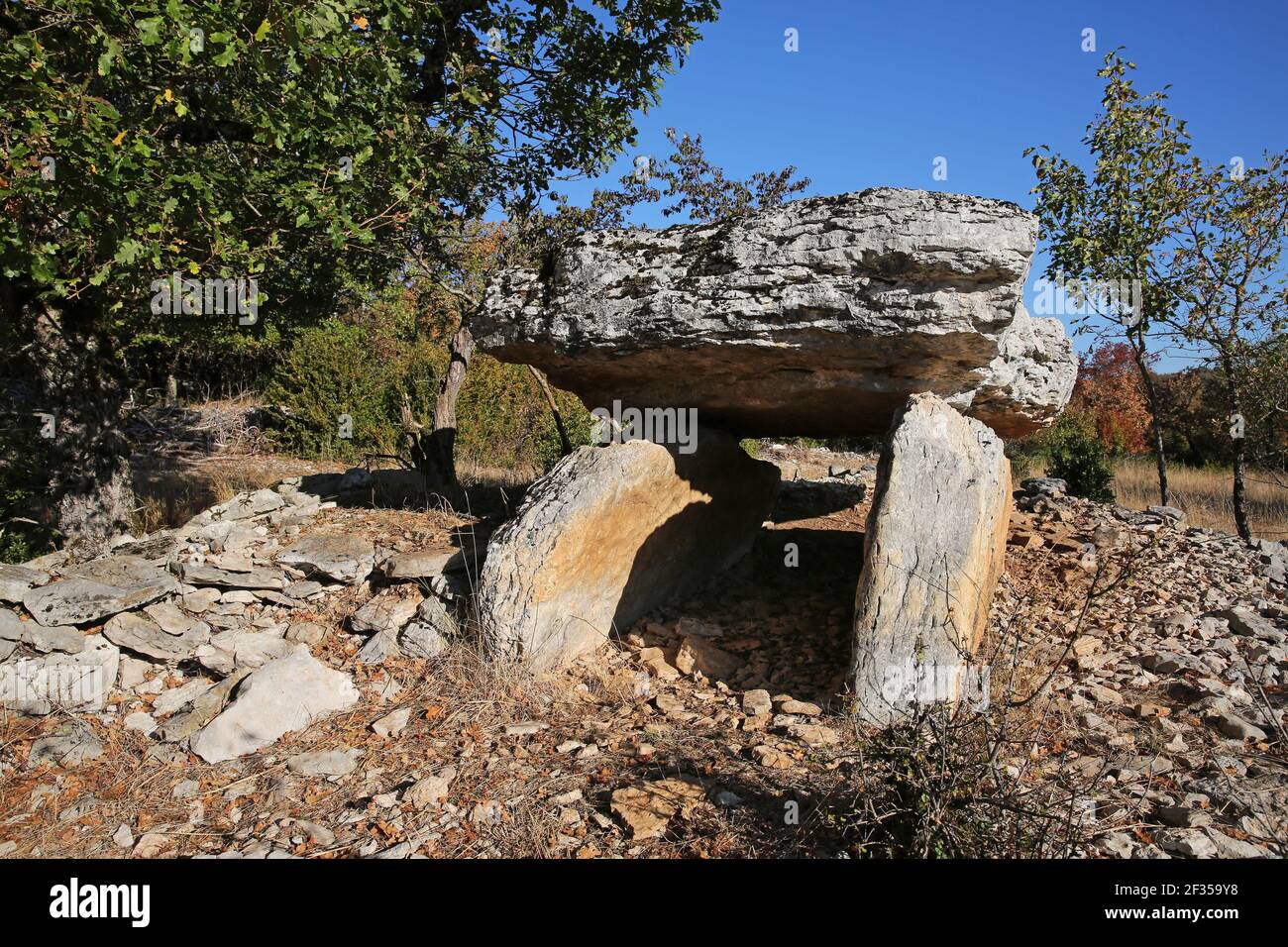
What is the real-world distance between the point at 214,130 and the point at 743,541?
532 centimetres

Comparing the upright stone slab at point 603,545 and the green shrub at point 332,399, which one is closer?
the upright stone slab at point 603,545

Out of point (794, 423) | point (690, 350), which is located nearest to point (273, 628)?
point (690, 350)

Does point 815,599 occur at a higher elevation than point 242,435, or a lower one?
lower

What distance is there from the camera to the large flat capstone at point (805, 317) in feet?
16.1

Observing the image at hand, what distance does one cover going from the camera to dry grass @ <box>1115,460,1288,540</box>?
974 cm

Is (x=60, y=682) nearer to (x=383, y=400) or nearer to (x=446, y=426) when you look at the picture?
(x=446, y=426)

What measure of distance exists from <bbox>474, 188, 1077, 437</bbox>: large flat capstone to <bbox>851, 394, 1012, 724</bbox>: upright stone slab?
1.81 feet

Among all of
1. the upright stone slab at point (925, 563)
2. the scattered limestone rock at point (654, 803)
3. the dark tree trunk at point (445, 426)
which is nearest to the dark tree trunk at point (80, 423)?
the dark tree trunk at point (445, 426)

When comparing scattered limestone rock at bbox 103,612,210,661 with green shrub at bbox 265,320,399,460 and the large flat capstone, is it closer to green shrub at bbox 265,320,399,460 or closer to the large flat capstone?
the large flat capstone

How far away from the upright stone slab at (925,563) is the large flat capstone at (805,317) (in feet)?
1.81

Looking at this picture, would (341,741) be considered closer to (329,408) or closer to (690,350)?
(690,350)

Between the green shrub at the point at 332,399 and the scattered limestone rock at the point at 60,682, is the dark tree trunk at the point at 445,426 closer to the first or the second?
the scattered limestone rock at the point at 60,682

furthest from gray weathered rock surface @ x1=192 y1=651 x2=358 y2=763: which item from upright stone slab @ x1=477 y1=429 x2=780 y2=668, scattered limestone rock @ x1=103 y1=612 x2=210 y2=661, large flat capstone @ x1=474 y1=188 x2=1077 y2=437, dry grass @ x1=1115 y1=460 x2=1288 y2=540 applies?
dry grass @ x1=1115 y1=460 x2=1288 y2=540
